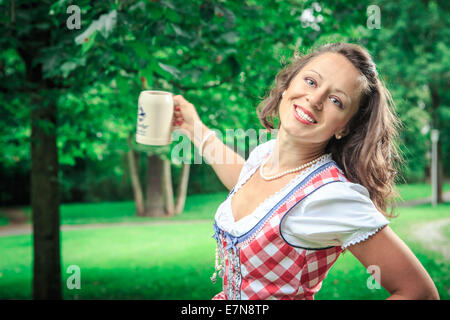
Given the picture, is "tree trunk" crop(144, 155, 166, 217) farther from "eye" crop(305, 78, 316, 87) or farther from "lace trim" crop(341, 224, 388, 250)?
"lace trim" crop(341, 224, 388, 250)

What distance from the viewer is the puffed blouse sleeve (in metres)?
1.18

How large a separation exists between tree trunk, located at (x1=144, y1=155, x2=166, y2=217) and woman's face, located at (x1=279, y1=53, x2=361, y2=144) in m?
13.7

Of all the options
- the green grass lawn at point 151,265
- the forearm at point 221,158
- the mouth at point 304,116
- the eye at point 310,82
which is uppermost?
the eye at point 310,82

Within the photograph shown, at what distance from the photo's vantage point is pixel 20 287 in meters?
6.02

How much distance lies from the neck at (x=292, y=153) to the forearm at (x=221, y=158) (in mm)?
305

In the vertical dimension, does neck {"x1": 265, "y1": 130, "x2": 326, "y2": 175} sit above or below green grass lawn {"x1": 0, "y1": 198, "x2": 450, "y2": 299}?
above

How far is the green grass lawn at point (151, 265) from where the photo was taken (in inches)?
201

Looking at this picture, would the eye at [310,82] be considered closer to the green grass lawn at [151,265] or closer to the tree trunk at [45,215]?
the green grass lawn at [151,265]

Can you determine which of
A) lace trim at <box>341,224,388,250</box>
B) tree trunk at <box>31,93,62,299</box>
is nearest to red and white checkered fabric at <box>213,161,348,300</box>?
lace trim at <box>341,224,388,250</box>

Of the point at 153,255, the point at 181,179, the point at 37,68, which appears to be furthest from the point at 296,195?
the point at 181,179

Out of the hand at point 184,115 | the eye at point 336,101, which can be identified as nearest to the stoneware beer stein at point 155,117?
the hand at point 184,115

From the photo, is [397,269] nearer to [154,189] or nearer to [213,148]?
[213,148]

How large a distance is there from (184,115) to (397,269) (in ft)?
3.82

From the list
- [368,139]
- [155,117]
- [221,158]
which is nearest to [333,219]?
[368,139]
